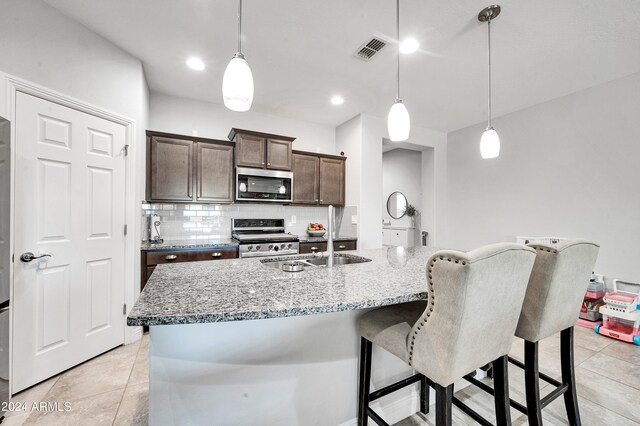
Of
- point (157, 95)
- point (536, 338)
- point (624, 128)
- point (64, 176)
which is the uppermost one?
point (157, 95)

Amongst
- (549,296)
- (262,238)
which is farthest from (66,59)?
(549,296)

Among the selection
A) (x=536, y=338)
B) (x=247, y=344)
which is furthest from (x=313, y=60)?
(x=536, y=338)

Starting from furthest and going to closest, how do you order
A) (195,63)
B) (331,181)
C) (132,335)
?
(331,181)
(195,63)
(132,335)

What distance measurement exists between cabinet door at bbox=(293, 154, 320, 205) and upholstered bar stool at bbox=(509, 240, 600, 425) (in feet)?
9.73

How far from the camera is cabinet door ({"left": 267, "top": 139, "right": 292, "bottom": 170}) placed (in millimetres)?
3648

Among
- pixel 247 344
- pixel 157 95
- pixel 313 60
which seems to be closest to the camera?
pixel 247 344

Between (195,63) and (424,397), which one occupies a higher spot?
(195,63)

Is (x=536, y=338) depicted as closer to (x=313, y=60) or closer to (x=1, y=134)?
Answer: (x=313, y=60)

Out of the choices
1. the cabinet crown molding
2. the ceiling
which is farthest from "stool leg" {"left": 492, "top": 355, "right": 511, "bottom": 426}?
the cabinet crown molding

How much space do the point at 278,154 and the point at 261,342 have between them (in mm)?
2870

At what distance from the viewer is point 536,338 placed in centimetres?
133

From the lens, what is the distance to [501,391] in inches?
45.4

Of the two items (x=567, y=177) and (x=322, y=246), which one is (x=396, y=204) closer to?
(x=322, y=246)

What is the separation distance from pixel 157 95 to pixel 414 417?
4.19 meters
